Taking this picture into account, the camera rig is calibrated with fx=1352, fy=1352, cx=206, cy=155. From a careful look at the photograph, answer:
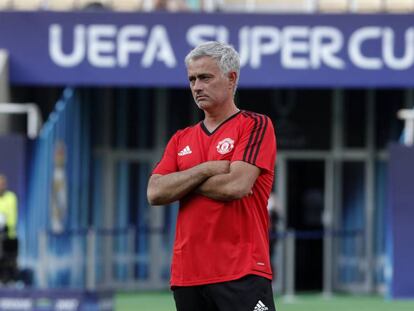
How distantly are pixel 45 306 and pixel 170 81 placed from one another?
7481 millimetres

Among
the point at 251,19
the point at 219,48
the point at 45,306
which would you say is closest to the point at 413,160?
the point at 251,19

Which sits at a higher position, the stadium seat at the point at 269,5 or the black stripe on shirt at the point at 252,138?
the stadium seat at the point at 269,5

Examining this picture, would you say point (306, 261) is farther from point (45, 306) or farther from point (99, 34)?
point (45, 306)

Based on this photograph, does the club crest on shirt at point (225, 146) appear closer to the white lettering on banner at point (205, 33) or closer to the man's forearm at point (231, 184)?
the man's forearm at point (231, 184)

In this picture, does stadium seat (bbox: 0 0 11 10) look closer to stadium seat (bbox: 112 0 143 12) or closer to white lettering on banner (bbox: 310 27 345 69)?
stadium seat (bbox: 112 0 143 12)

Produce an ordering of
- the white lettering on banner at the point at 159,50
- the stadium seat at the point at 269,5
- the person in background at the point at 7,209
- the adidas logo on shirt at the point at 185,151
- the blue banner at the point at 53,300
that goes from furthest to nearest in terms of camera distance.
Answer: the stadium seat at the point at 269,5, the white lettering on banner at the point at 159,50, the person in background at the point at 7,209, the blue banner at the point at 53,300, the adidas logo on shirt at the point at 185,151

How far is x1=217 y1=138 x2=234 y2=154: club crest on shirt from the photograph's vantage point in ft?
18.4

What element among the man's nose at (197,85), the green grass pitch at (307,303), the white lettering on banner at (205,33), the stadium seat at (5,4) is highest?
the stadium seat at (5,4)

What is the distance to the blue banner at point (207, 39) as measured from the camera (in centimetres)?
1869

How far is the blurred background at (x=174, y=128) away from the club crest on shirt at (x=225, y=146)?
40.3ft

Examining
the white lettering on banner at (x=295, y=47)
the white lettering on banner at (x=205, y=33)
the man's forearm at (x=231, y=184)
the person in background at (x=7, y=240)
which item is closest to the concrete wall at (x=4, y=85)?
the person in background at (x=7, y=240)

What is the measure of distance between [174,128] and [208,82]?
1611 cm

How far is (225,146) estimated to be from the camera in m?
5.61

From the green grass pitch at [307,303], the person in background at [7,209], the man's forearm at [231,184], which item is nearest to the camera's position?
the man's forearm at [231,184]
